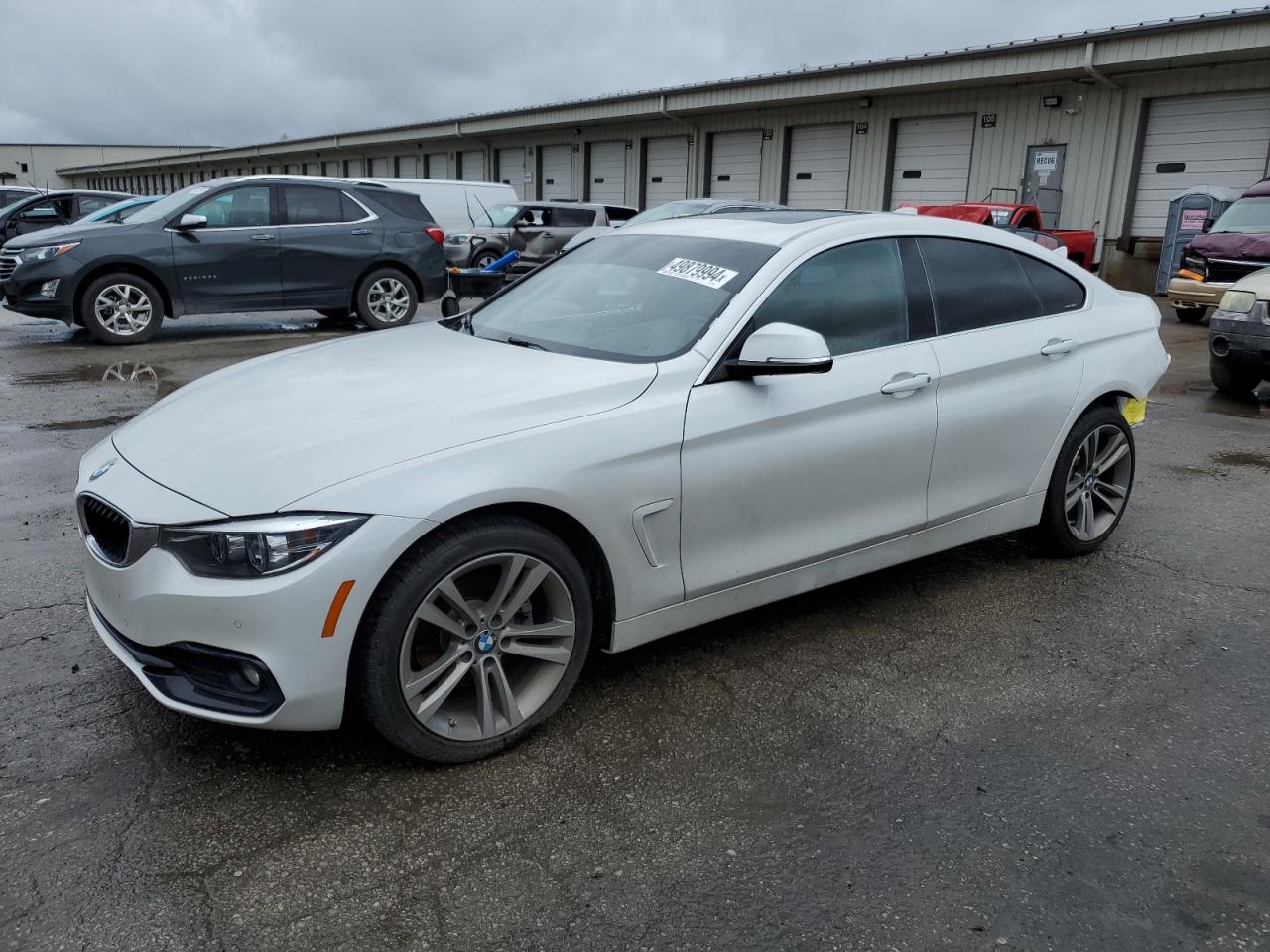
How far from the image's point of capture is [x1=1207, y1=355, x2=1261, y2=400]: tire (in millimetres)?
8984

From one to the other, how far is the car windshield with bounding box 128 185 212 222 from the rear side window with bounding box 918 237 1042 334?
29.8 feet

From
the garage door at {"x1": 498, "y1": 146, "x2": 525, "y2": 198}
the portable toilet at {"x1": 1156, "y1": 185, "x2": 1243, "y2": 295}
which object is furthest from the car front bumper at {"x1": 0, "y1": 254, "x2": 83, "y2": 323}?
the garage door at {"x1": 498, "y1": 146, "x2": 525, "y2": 198}

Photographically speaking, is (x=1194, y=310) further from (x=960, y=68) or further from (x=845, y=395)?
(x=845, y=395)

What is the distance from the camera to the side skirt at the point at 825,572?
3.22 metres

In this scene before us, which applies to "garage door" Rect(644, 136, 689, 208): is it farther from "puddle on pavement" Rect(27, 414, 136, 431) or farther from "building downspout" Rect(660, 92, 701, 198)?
"puddle on pavement" Rect(27, 414, 136, 431)

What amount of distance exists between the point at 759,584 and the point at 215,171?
61.7 meters

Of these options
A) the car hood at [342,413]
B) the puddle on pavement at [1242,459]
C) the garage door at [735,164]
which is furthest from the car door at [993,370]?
the garage door at [735,164]

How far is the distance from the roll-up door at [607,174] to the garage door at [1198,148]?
15.0 meters

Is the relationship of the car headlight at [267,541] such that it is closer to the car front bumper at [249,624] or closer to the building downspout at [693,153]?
the car front bumper at [249,624]

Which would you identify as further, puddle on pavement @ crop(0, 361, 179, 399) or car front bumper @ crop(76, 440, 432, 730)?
puddle on pavement @ crop(0, 361, 179, 399)

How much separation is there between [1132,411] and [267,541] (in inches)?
156

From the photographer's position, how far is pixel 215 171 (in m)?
57.4

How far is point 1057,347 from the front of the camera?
433 cm

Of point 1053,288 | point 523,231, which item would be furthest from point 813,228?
point 523,231
